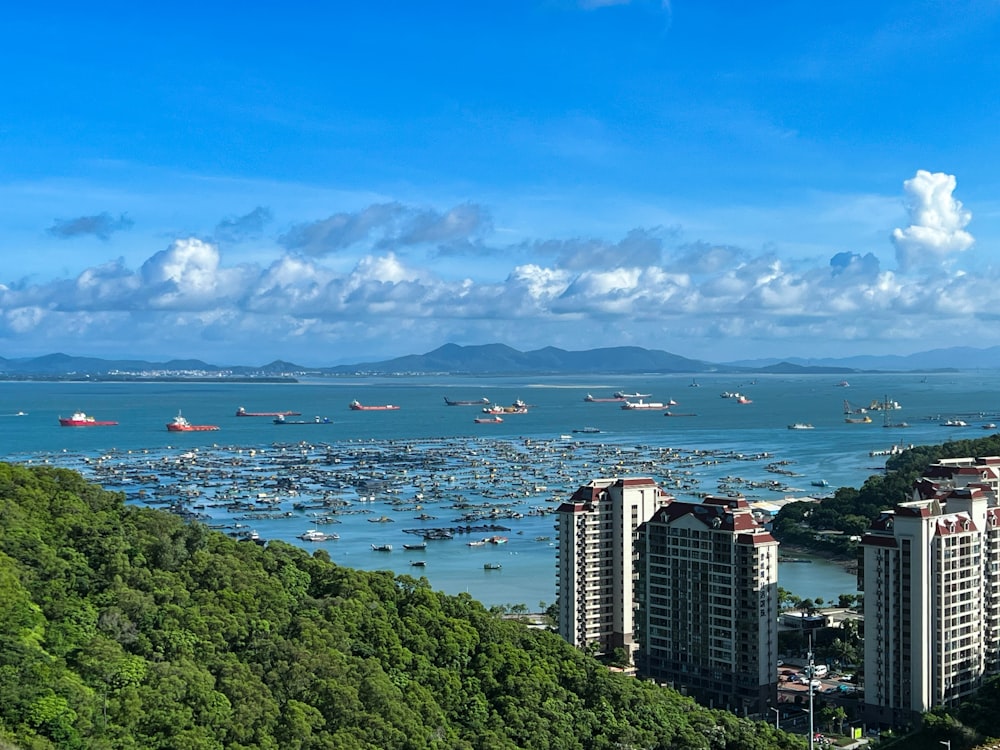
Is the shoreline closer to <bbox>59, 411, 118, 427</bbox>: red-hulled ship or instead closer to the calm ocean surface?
the calm ocean surface

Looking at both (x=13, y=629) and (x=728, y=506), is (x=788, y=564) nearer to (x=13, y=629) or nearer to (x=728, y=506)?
(x=728, y=506)

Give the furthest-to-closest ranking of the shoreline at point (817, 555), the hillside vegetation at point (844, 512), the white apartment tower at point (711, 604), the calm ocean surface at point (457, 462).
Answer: the hillside vegetation at point (844, 512) < the calm ocean surface at point (457, 462) < the shoreline at point (817, 555) < the white apartment tower at point (711, 604)

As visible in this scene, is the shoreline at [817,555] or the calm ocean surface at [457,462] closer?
the shoreline at [817,555]

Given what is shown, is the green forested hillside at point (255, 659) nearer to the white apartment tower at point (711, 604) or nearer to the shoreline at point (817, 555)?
the white apartment tower at point (711, 604)

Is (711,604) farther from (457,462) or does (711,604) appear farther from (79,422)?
(79,422)

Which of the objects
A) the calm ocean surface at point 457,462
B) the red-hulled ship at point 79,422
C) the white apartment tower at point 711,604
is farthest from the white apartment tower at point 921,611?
the red-hulled ship at point 79,422

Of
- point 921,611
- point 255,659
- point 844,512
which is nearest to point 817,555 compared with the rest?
point 844,512

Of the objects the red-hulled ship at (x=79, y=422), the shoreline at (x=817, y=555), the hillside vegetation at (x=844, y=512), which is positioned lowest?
the shoreline at (x=817, y=555)
